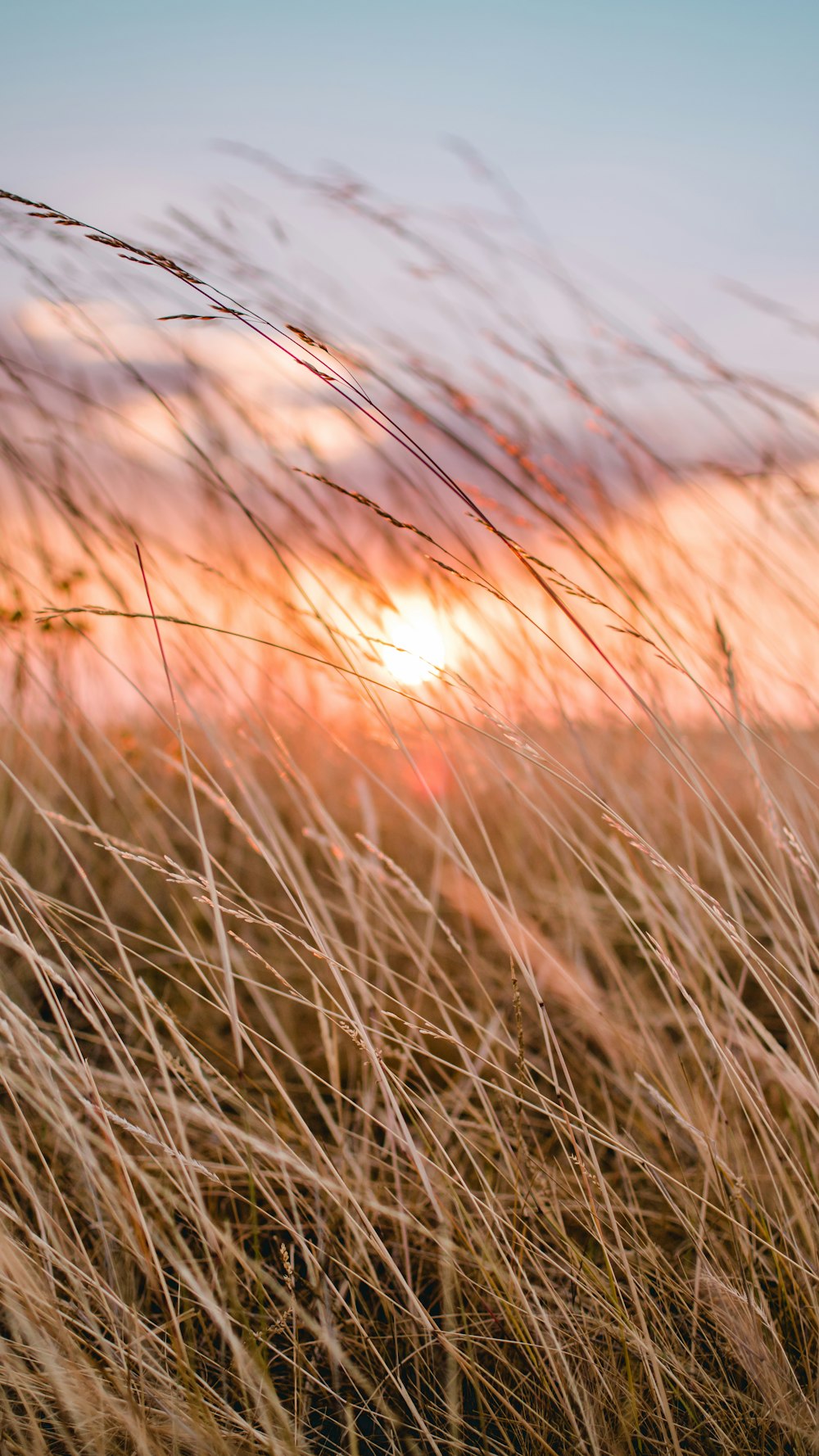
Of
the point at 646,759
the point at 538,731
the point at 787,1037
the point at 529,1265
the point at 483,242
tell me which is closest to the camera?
the point at 529,1265

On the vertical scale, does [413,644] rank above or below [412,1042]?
above

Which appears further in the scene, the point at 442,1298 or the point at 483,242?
the point at 483,242

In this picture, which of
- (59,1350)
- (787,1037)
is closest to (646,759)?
(787,1037)

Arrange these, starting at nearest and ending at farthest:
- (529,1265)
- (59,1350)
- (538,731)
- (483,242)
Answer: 1. (59,1350)
2. (529,1265)
3. (483,242)
4. (538,731)

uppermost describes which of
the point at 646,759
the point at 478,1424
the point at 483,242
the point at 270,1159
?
the point at 483,242

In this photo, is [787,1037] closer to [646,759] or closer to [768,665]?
[768,665]

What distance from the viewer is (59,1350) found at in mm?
797

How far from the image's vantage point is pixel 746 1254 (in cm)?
80

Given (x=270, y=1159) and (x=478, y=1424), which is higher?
(x=270, y=1159)

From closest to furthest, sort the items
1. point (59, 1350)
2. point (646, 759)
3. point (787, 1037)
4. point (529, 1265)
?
point (59, 1350), point (529, 1265), point (787, 1037), point (646, 759)

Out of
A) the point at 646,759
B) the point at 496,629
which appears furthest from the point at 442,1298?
the point at 646,759

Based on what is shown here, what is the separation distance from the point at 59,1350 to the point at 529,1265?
0.50m

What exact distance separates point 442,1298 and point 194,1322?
0.95 ft

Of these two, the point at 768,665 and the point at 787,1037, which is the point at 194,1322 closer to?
the point at 787,1037
